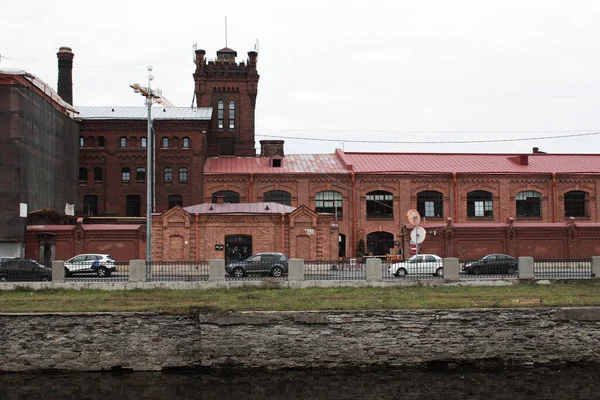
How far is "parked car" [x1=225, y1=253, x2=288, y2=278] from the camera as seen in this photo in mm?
35656

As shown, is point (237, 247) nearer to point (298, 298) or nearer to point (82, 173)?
point (82, 173)

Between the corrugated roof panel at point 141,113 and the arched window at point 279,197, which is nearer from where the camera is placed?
the arched window at point 279,197

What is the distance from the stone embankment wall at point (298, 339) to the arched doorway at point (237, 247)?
2257cm

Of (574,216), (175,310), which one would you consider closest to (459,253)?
(574,216)

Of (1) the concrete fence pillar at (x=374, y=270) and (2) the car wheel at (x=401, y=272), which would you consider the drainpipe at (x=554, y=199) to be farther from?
(1) the concrete fence pillar at (x=374, y=270)

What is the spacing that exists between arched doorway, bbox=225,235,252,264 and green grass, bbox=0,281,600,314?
17069 millimetres

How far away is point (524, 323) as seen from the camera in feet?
77.3

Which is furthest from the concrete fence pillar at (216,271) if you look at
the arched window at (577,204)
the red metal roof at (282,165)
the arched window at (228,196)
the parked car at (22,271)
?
the arched window at (577,204)

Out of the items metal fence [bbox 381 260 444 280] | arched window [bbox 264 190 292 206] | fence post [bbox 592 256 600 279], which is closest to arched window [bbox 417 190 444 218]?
arched window [bbox 264 190 292 206]

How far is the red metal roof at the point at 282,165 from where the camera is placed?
55.0 m

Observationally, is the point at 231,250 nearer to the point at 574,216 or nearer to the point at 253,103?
the point at 253,103

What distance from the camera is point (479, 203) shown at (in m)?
55.2

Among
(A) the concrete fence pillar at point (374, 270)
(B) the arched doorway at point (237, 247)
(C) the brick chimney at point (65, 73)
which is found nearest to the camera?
A: (A) the concrete fence pillar at point (374, 270)

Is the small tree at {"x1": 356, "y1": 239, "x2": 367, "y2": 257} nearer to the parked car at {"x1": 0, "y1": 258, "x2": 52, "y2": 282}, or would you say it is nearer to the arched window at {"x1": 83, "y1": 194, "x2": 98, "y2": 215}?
the arched window at {"x1": 83, "y1": 194, "x2": 98, "y2": 215}
